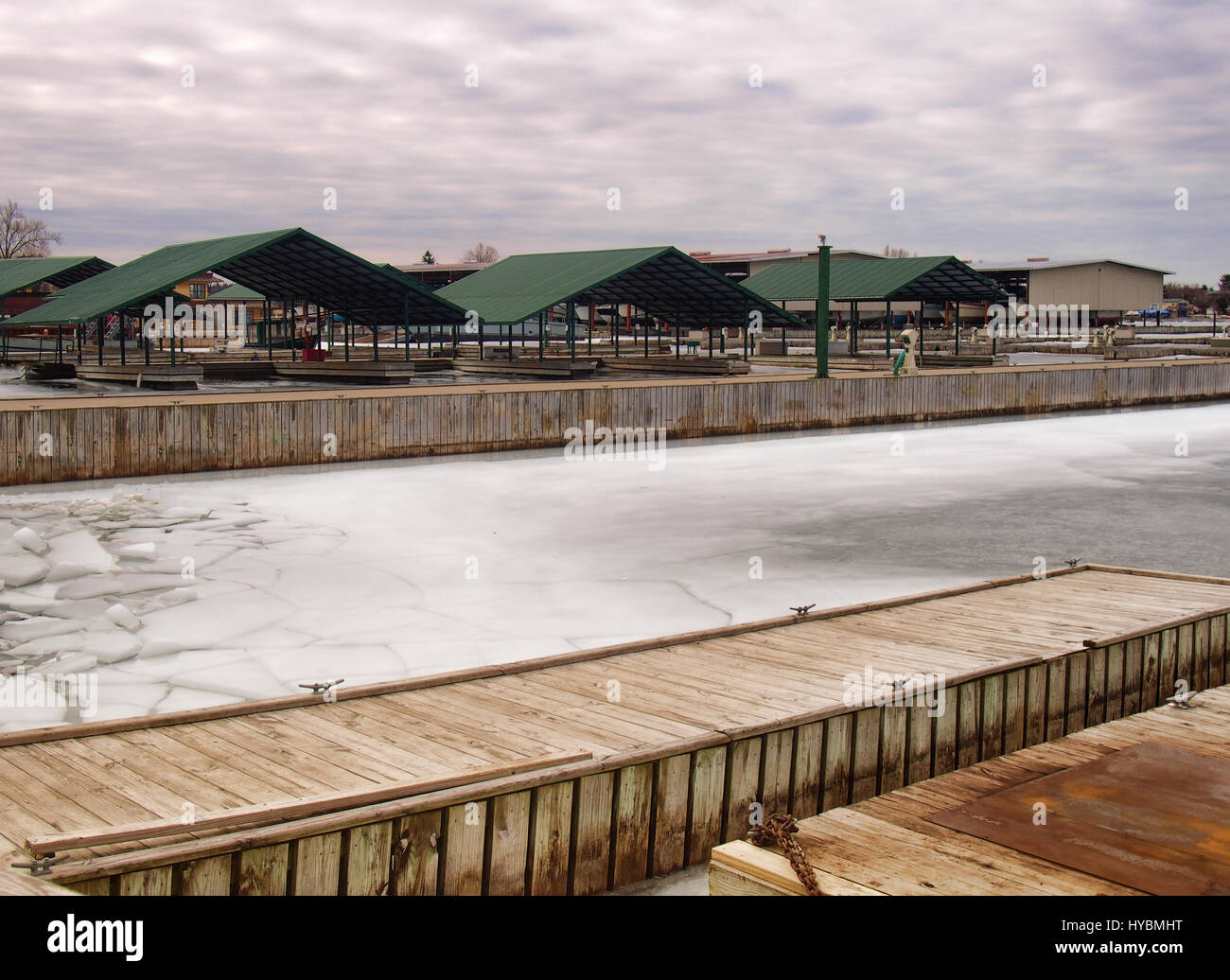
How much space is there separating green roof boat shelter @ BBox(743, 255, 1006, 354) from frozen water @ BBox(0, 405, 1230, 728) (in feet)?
85.2

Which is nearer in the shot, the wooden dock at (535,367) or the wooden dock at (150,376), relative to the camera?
the wooden dock at (150,376)

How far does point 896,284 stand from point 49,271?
37218 mm

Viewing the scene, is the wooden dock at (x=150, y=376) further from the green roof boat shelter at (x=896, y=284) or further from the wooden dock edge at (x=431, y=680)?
the wooden dock edge at (x=431, y=680)

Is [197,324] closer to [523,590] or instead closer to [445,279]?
[445,279]

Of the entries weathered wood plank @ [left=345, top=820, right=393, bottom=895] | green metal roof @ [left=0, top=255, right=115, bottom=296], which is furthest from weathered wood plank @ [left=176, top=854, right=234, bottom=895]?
green metal roof @ [left=0, top=255, right=115, bottom=296]

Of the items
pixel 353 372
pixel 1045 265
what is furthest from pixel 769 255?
pixel 353 372

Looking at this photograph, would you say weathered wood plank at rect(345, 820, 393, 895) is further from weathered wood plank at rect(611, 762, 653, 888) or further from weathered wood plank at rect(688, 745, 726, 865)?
weathered wood plank at rect(688, 745, 726, 865)

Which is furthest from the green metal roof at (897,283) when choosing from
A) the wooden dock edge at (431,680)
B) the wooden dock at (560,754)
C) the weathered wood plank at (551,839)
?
the weathered wood plank at (551,839)

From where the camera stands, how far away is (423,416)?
23.8 meters

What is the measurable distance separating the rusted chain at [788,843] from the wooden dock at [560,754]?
918mm

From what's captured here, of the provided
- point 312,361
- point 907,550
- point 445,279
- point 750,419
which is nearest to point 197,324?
point 445,279

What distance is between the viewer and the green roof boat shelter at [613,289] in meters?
41.2
